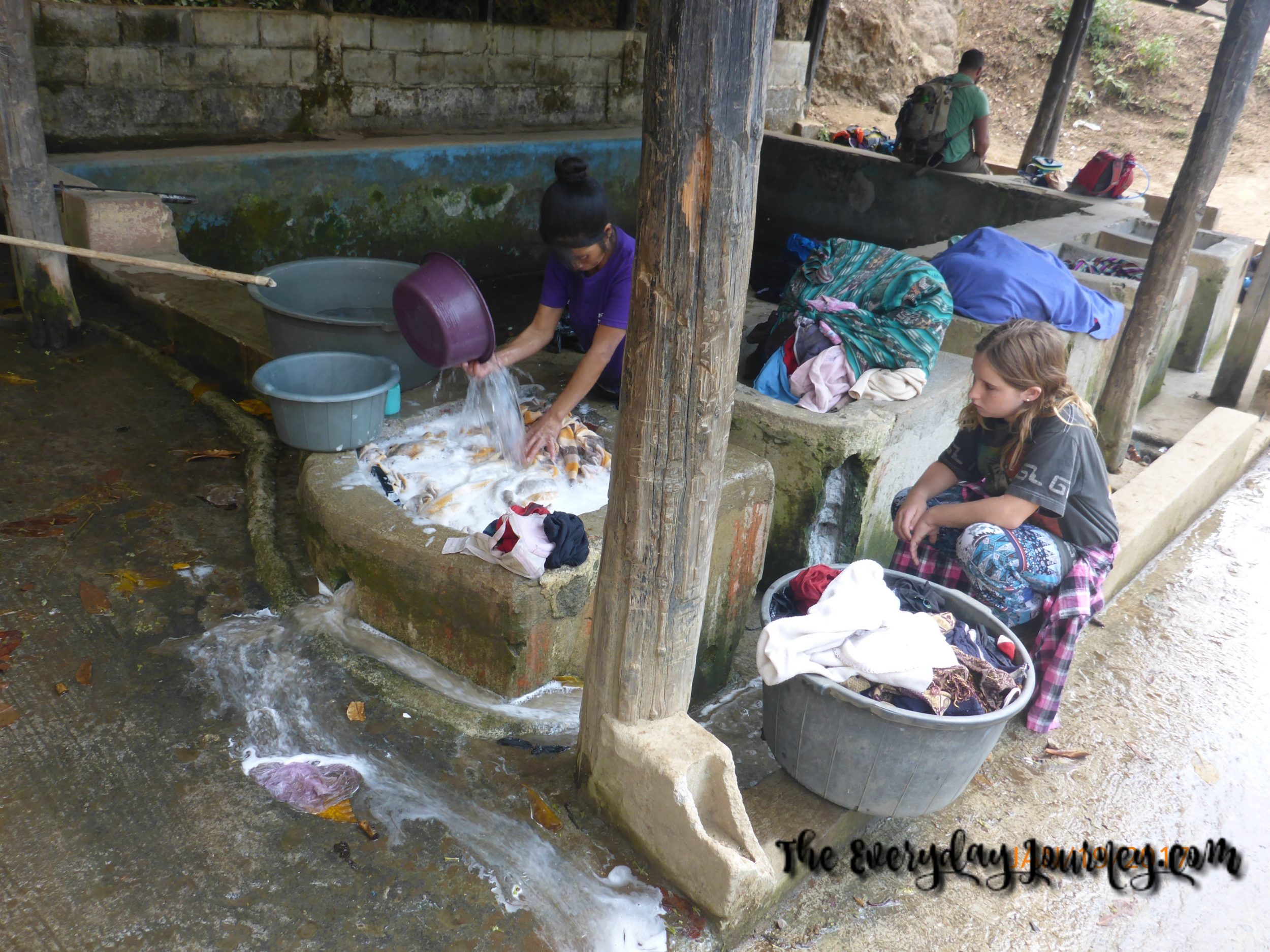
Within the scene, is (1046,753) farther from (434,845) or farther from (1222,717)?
(434,845)

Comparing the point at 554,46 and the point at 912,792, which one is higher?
the point at 554,46

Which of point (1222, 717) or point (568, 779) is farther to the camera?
point (1222, 717)

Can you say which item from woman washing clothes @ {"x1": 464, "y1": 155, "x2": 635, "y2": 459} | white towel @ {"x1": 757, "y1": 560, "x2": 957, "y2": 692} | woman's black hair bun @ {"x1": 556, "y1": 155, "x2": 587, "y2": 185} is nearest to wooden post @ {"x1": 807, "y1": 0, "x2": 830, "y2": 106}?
woman washing clothes @ {"x1": 464, "y1": 155, "x2": 635, "y2": 459}

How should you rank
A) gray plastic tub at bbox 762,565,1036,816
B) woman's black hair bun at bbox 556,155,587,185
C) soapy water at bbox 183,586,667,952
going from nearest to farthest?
soapy water at bbox 183,586,667,952 < gray plastic tub at bbox 762,565,1036,816 < woman's black hair bun at bbox 556,155,587,185

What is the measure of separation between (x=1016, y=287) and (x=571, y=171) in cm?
242

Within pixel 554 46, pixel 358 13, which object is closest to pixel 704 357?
pixel 358 13

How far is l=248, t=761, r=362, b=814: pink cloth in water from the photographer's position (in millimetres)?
2490

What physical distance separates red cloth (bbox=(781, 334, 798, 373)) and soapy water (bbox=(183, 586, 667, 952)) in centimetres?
186

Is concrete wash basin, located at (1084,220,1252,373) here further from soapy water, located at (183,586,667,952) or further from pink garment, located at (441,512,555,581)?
soapy water, located at (183,586,667,952)

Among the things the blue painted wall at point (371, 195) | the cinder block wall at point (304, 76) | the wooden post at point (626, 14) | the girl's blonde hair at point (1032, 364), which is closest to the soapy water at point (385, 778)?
the girl's blonde hair at point (1032, 364)

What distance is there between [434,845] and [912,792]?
4.21ft

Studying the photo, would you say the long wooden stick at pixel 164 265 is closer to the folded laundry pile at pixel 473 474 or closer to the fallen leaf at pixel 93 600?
the folded laundry pile at pixel 473 474

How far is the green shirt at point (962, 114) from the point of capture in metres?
7.85

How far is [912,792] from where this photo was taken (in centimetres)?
252
